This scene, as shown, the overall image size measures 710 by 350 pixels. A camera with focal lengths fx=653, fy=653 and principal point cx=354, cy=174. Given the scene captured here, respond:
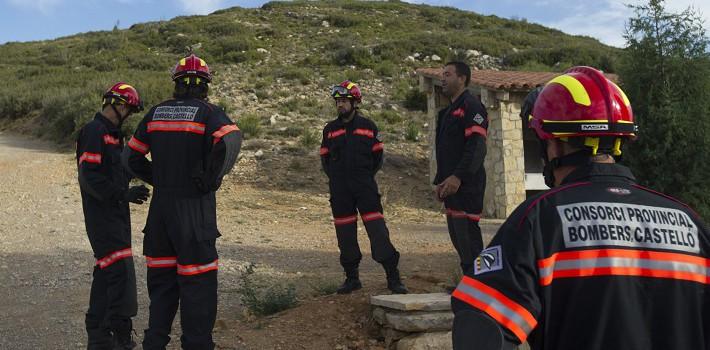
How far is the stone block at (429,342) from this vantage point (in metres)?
4.40

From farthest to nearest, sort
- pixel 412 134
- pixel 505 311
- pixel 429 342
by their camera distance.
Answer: pixel 412 134 < pixel 429 342 < pixel 505 311

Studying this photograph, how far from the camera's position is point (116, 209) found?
182 inches

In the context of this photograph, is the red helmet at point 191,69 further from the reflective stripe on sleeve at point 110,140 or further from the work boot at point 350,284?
the work boot at point 350,284

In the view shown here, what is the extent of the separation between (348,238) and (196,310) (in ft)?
6.97

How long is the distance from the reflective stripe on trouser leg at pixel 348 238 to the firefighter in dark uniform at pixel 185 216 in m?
1.85

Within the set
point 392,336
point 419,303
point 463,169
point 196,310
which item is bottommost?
point 392,336

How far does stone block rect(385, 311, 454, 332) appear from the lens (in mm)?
4477

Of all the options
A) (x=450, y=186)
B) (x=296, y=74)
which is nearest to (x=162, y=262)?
(x=450, y=186)

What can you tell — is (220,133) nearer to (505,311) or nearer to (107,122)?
(107,122)

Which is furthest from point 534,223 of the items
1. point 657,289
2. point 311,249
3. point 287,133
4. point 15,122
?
point 15,122

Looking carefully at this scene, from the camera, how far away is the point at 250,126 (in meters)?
18.8

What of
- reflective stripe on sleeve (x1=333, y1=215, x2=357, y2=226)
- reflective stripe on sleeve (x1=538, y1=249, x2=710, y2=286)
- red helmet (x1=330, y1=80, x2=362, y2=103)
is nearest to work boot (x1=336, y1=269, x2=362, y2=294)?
reflective stripe on sleeve (x1=333, y1=215, x2=357, y2=226)

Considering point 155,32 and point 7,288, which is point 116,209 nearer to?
point 7,288

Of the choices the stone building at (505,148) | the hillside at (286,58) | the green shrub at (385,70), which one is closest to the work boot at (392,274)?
the stone building at (505,148)
